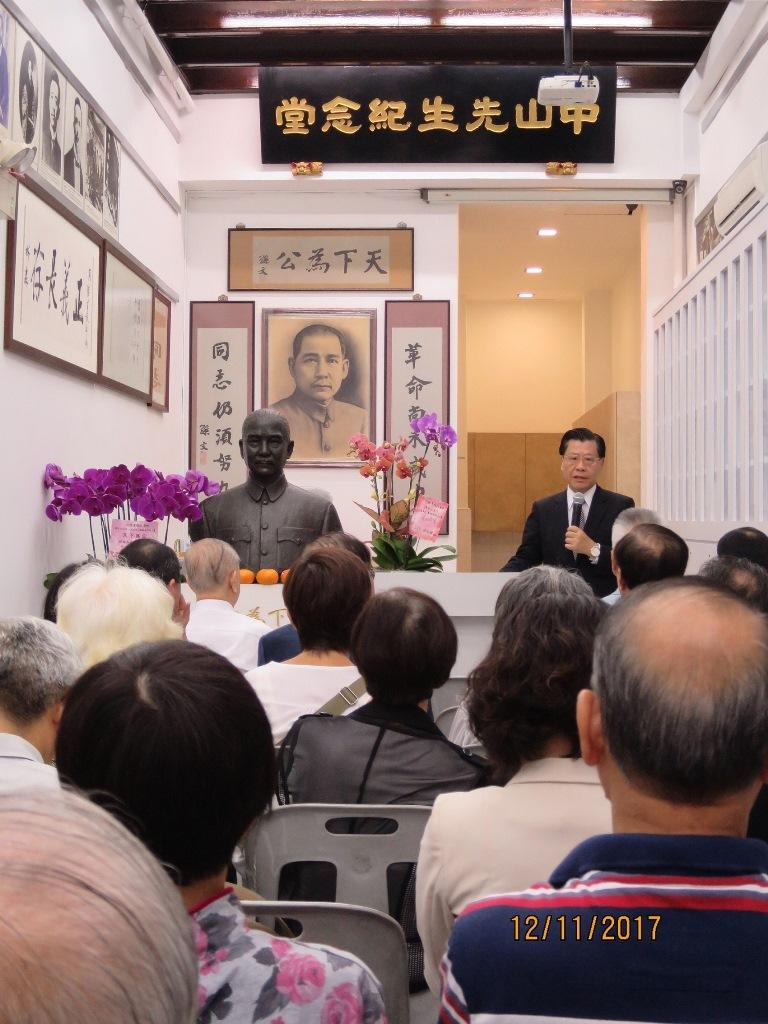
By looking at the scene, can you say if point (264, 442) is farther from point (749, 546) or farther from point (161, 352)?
point (749, 546)

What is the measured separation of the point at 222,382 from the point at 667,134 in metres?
3.14

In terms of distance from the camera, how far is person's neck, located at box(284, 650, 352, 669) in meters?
2.16

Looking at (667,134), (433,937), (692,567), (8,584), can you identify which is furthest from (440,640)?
(667,134)

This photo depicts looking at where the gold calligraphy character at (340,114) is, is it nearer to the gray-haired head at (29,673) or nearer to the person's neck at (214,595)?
the person's neck at (214,595)

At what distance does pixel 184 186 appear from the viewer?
6.41 meters

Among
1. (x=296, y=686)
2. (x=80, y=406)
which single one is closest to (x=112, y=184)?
(x=80, y=406)

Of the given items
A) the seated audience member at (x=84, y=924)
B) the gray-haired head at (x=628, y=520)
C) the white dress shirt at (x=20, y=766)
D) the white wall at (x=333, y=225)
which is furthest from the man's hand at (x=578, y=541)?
the seated audience member at (x=84, y=924)

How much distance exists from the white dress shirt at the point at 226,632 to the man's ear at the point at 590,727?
1932mm

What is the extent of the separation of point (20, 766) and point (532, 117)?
5591 mm

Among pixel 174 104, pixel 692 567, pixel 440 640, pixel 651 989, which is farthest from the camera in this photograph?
pixel 174 104

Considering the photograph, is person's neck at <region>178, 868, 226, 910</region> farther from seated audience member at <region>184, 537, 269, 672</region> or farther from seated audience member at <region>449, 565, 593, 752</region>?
seated audience member at <region>184, 537, 269, 672</region>

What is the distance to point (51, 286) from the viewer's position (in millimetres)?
4051

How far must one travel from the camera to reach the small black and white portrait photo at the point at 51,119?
395cm

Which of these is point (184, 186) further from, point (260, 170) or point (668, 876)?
point (668, 876)
